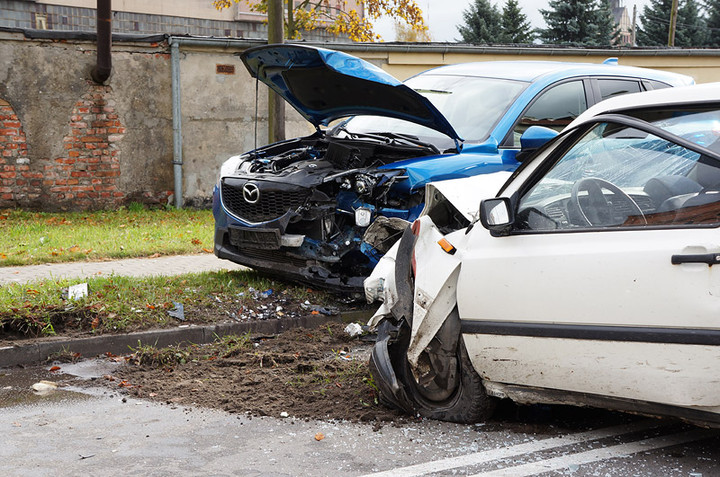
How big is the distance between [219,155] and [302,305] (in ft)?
26.0

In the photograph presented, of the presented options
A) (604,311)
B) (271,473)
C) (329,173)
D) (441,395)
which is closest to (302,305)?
(329,173)

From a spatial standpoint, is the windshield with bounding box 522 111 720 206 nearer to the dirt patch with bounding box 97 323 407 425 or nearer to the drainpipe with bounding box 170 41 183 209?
Answer: the dirt patch with bounding box 97 323 407 425

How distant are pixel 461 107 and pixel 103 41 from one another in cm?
758

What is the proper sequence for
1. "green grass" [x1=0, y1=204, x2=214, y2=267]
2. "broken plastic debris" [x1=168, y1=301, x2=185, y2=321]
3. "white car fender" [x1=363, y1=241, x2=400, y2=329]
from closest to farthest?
"white car fender" [x1=363, y1=241, x2=400, y2=329], "broken plastic debris" [x1=168, y1=301, x2=185, y2=321], "green grass" [x1=0, y1=204, x2=214, y2=267]

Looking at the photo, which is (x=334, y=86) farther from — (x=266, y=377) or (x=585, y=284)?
(x=585, y=284)

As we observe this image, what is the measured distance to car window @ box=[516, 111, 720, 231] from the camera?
3418 mm

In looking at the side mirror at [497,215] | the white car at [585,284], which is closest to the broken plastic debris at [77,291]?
the white car at [585,284]

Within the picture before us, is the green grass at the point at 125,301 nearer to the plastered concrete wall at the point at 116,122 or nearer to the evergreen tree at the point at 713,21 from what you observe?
the plastered concrete wall at the point at 116,122

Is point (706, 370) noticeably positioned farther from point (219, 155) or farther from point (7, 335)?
point (219, 155)

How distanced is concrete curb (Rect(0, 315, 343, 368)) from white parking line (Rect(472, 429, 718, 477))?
10.5 ft

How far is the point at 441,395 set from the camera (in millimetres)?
4301

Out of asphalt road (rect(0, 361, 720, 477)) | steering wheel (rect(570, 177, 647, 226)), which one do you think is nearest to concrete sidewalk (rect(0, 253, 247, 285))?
asphalt road (rect(0, 361, 720, 477))

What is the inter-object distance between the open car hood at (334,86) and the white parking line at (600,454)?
3.32m

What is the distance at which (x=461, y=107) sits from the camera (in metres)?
7.29
